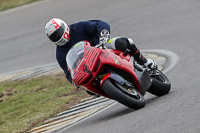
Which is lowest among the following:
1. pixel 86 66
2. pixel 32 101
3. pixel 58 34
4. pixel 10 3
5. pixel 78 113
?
pixel 10 3

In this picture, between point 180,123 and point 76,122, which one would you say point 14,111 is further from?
point 180,123

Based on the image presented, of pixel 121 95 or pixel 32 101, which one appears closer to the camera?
pixel 121 95

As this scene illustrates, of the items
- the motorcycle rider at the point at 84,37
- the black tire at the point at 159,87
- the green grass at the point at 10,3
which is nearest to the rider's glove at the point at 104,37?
the motorcycle rider at the point at 84,37

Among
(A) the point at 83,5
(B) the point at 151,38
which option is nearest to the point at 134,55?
(B) the point at 151,38

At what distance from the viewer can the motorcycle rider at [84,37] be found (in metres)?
7.14

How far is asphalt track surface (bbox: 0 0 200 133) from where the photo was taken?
5961 mm

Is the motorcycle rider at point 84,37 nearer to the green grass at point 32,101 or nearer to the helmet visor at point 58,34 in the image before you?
the helmet visor at point 58,34

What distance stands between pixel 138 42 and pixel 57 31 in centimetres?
498

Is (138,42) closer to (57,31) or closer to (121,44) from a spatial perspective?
(57,31)

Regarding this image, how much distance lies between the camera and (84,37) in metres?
7.93

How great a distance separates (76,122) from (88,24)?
156 cm

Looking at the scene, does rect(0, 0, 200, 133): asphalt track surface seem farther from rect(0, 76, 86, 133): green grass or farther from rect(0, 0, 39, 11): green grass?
rect(0, 76, 86, 133): green grass

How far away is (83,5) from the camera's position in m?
16.4

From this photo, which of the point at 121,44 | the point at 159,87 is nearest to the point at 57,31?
the point at 121,44
